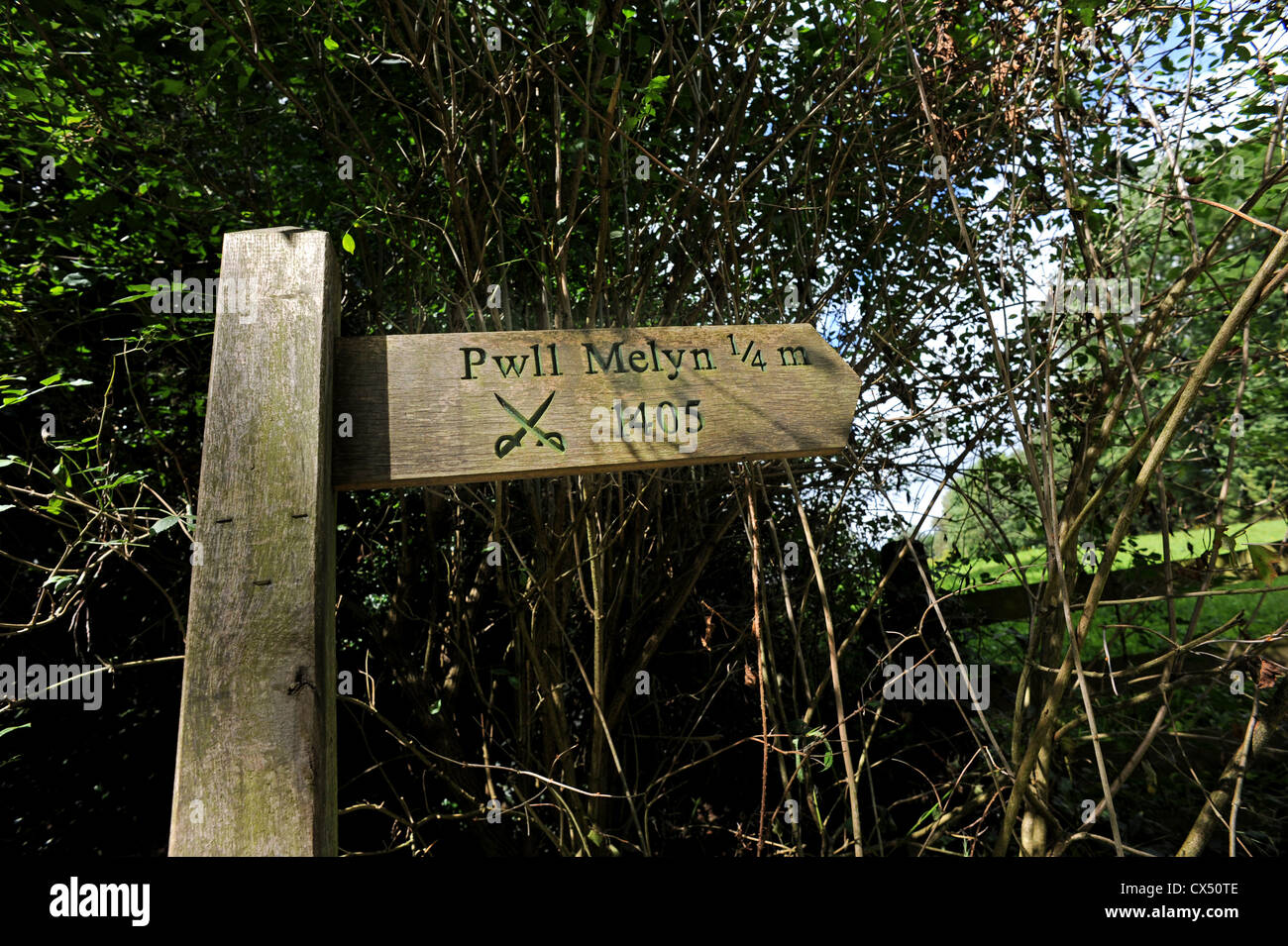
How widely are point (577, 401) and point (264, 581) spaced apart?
0.54 m

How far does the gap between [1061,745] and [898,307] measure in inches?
69.2

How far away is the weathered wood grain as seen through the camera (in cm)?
120

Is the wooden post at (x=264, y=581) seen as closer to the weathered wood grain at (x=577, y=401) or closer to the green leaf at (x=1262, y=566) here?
the weathered wood grain at (x=577, y=401)

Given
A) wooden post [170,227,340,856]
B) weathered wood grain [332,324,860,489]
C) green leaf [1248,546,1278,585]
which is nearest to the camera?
wooden post [170,227,340,856]

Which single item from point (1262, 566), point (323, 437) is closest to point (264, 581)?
point (323, 437)

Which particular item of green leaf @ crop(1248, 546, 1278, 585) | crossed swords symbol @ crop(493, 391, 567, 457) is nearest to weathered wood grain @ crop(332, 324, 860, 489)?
crossed swords symbol @ crop(493, 391, 567, 457)

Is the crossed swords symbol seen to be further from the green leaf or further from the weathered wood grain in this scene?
the green leaf

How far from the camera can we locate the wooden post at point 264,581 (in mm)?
1011

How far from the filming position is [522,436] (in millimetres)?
1225

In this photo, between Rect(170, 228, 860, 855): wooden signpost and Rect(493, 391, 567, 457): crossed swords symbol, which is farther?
Rect(493, 391, 567, 457): crossed swords symbol

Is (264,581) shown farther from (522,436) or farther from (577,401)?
(577,401)

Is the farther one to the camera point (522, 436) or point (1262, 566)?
point (1262, 566)

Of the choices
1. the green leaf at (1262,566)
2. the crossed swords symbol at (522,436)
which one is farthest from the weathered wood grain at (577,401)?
the green leaf at (1262,566)
